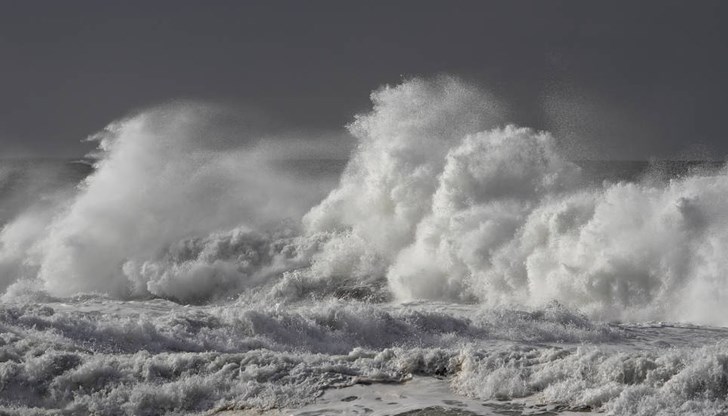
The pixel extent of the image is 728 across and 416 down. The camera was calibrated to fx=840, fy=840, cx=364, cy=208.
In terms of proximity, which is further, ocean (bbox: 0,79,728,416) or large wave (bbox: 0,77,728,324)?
large wave (bbox: 0,77,728,324)

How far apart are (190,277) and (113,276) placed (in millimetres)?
2216

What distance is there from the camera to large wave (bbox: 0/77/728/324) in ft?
55.6

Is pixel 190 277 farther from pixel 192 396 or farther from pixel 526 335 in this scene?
pixel 192 396

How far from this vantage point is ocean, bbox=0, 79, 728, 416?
8789mm

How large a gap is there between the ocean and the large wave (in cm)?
6

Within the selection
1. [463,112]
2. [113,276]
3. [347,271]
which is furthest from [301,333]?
[463,112]

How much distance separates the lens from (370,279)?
65.9 ft

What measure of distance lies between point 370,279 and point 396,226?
1.94 m

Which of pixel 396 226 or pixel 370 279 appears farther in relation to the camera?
pixel 396 226

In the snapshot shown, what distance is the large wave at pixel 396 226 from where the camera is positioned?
17.0m

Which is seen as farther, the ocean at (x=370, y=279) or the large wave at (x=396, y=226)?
the large wave at (x=396, y=226)

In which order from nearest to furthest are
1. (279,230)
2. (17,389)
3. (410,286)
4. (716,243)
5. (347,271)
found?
(17,389), (716,243), (410,286), (347,271), (279,230)

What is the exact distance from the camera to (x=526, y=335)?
12102 mm

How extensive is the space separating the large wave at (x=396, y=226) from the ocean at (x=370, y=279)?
0.06 metres
